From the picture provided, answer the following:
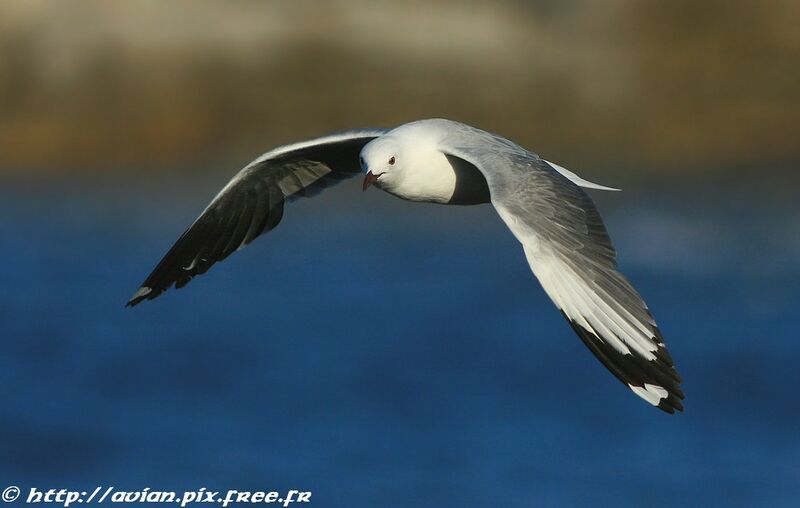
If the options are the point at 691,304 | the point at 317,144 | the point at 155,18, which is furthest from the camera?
the point at 155,18

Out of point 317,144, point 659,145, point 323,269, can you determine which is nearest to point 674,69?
point 659,145

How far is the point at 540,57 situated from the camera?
20656 millimetres

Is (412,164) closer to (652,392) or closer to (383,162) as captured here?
(383,162)

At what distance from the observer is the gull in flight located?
7.04 meters

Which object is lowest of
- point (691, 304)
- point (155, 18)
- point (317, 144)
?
point (691, 304)

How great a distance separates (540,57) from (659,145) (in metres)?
1.66

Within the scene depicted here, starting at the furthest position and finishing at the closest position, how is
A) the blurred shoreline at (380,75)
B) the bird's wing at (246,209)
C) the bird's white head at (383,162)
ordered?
1. the blurred shoreline at (380,75)
2. the bird's wing at (246,209)
3. the bird's white head at (383,162)

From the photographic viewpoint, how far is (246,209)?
9.05 m

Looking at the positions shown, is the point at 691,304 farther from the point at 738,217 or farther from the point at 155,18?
the point at 155,18

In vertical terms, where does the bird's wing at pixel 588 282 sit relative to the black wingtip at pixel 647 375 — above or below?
above
